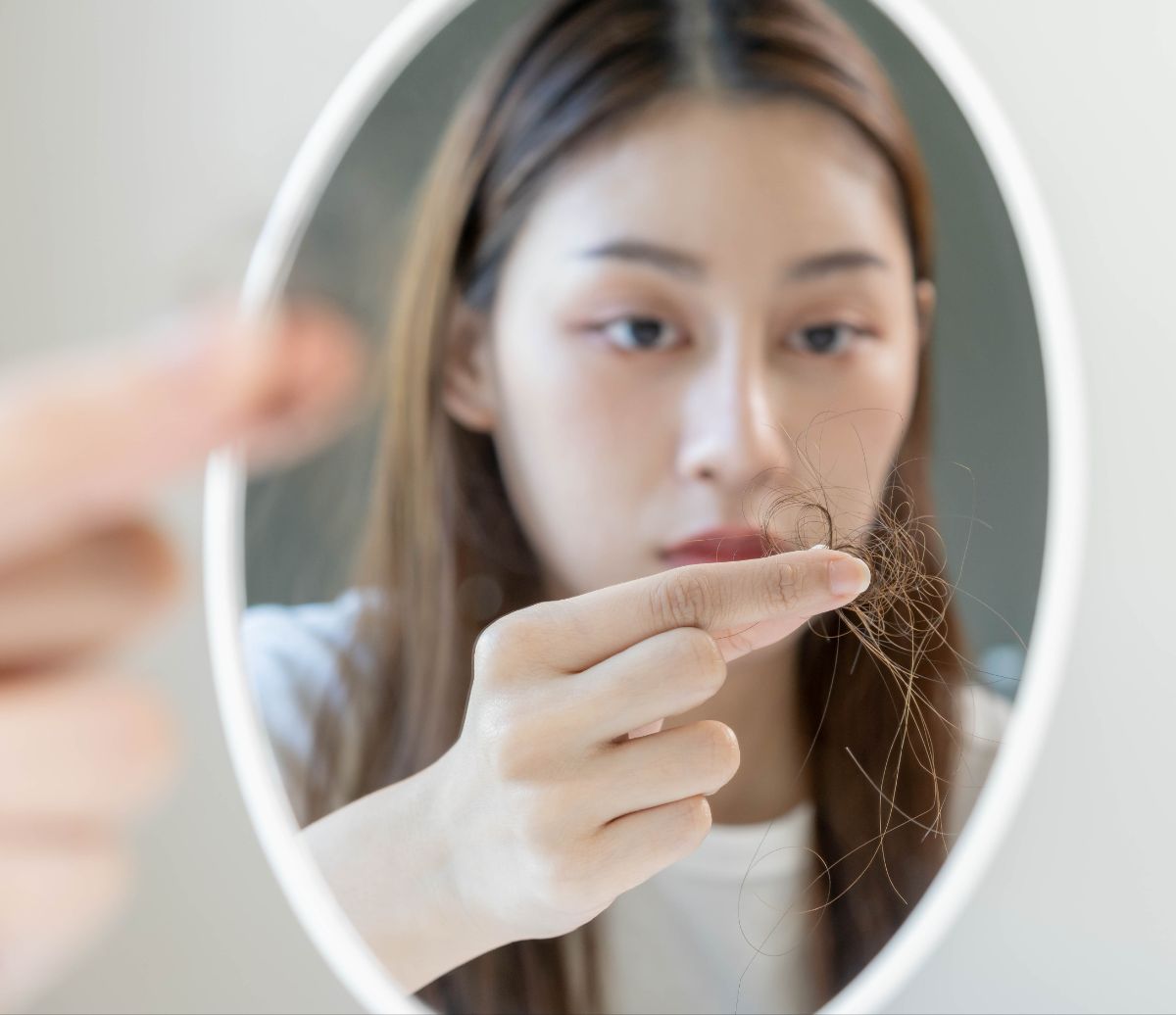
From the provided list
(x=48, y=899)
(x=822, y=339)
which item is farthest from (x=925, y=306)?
(x=48, y=899)

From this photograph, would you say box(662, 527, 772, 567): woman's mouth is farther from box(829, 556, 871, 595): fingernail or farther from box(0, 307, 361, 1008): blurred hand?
box(0, 307, 361, 1008): blurred hand

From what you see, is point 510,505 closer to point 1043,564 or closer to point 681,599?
point 681,599

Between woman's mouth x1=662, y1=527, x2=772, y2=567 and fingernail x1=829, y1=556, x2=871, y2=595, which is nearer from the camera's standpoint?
fingernail x1=829, y1=556, x2=871, y2=595

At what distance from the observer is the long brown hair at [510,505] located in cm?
42

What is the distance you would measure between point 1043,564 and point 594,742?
285mm

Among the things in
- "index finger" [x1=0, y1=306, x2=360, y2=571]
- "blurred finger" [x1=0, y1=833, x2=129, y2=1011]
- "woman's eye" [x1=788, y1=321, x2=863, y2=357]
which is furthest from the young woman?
"index finger" [x1=0, y1=306, x2=360, y2=571]

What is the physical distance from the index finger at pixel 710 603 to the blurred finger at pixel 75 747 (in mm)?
135

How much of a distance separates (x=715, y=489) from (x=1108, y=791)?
291mm

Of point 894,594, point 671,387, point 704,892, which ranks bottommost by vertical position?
point 704,892

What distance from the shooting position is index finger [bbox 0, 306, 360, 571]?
171mm

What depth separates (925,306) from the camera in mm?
452

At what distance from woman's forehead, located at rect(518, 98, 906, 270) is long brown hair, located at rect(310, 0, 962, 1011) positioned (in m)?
0.01

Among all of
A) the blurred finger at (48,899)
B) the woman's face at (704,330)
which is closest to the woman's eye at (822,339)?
the woman's face at (704,330)

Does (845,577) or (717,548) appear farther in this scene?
(717,548)
